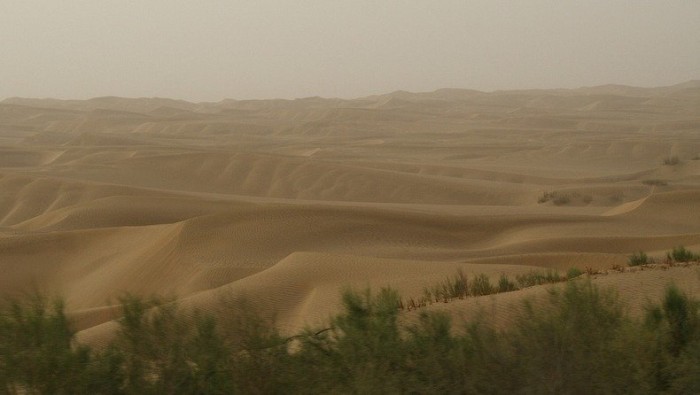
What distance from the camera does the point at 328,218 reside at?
19.8 m

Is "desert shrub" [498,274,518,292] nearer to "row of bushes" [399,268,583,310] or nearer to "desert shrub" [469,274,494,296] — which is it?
"row of bushes" [399,268,583,310]

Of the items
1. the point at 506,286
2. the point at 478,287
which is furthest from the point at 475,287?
the point at 506,286

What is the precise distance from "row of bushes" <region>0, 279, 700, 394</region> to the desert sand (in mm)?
1460

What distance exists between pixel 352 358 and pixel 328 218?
1405 cm

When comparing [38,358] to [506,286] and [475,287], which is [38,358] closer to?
[475,287]

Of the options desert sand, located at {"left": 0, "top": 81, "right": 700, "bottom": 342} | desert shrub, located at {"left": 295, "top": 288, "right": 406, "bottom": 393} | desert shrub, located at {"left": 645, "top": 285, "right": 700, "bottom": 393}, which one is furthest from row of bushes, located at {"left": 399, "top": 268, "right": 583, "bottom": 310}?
desert shrub, located at {"left": 295, "top": 288, "right": 406, "bottom": 393}

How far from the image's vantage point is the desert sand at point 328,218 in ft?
42.1

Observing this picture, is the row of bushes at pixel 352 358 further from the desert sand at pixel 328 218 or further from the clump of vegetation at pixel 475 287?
the clump of vegetation at pixel 475 287

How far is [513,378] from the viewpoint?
5.48 m

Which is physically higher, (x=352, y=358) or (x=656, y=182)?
(x=352, y=358)

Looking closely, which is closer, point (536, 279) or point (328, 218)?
point (536, 279)

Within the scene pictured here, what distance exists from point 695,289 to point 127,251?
13.2m

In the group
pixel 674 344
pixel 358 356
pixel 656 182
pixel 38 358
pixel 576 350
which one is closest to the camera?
pixel 38 358

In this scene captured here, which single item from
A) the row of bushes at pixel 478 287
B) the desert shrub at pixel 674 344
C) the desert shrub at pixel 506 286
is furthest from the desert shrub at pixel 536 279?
the desert shrub at pixel 674 344
